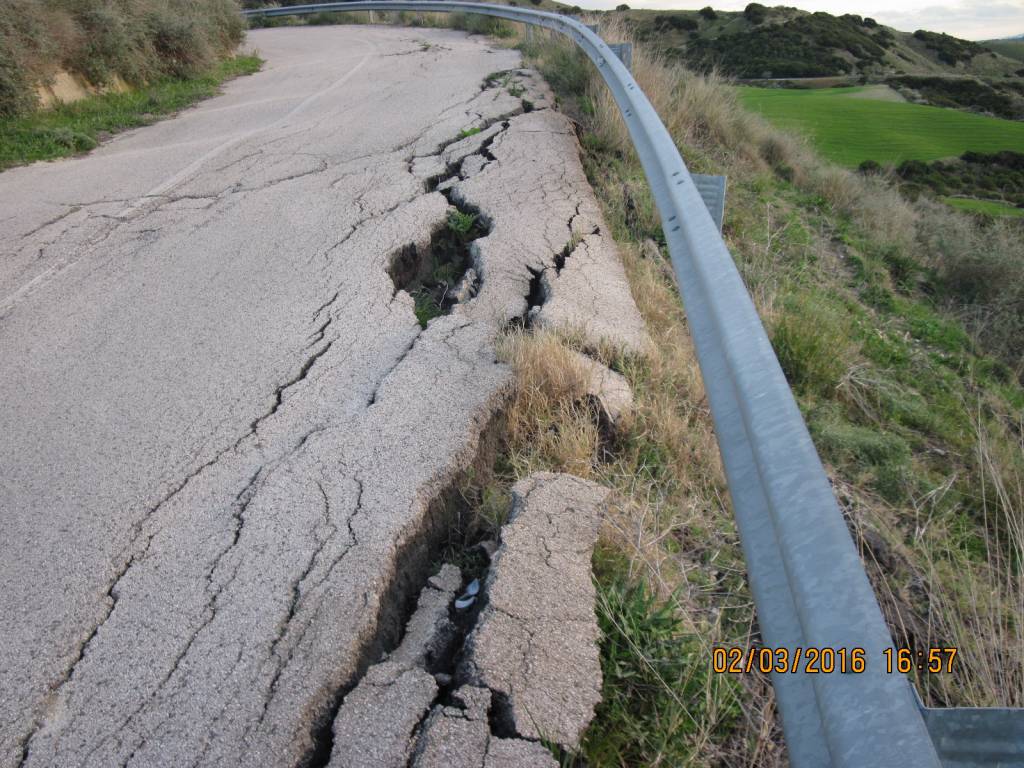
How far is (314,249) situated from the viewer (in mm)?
4699

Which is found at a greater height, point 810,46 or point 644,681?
point 644,681

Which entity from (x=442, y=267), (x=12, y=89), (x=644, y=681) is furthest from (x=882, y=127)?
(x=644, y=681)

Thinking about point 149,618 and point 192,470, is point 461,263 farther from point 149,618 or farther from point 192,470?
point 149,618

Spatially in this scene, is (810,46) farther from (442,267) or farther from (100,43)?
(442,267)

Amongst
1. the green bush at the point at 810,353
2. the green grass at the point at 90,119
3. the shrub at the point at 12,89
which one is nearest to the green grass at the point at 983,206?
the green bush at the point at 810,353

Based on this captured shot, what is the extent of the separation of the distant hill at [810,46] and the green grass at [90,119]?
1575cm

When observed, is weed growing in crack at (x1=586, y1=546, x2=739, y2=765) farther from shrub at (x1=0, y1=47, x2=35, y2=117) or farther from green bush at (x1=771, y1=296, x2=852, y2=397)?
shrub at (x1=0, y1=47, x2=35, y2=117)

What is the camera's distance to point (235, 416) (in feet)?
10.3

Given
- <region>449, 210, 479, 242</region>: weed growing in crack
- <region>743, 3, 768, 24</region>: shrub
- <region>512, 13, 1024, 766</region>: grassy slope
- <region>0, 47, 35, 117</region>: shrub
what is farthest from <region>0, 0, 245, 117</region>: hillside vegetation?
<region>743, 3, 768, 24</region>: shrub

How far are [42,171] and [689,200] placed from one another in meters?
6.45

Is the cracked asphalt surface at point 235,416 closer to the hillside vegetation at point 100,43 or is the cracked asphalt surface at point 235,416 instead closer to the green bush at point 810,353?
the green bush at point 810,353

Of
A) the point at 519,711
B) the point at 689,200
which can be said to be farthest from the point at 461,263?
the point at 519,711

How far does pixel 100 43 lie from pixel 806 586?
11382mm

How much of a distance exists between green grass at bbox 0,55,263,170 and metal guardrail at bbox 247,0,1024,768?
754cm
